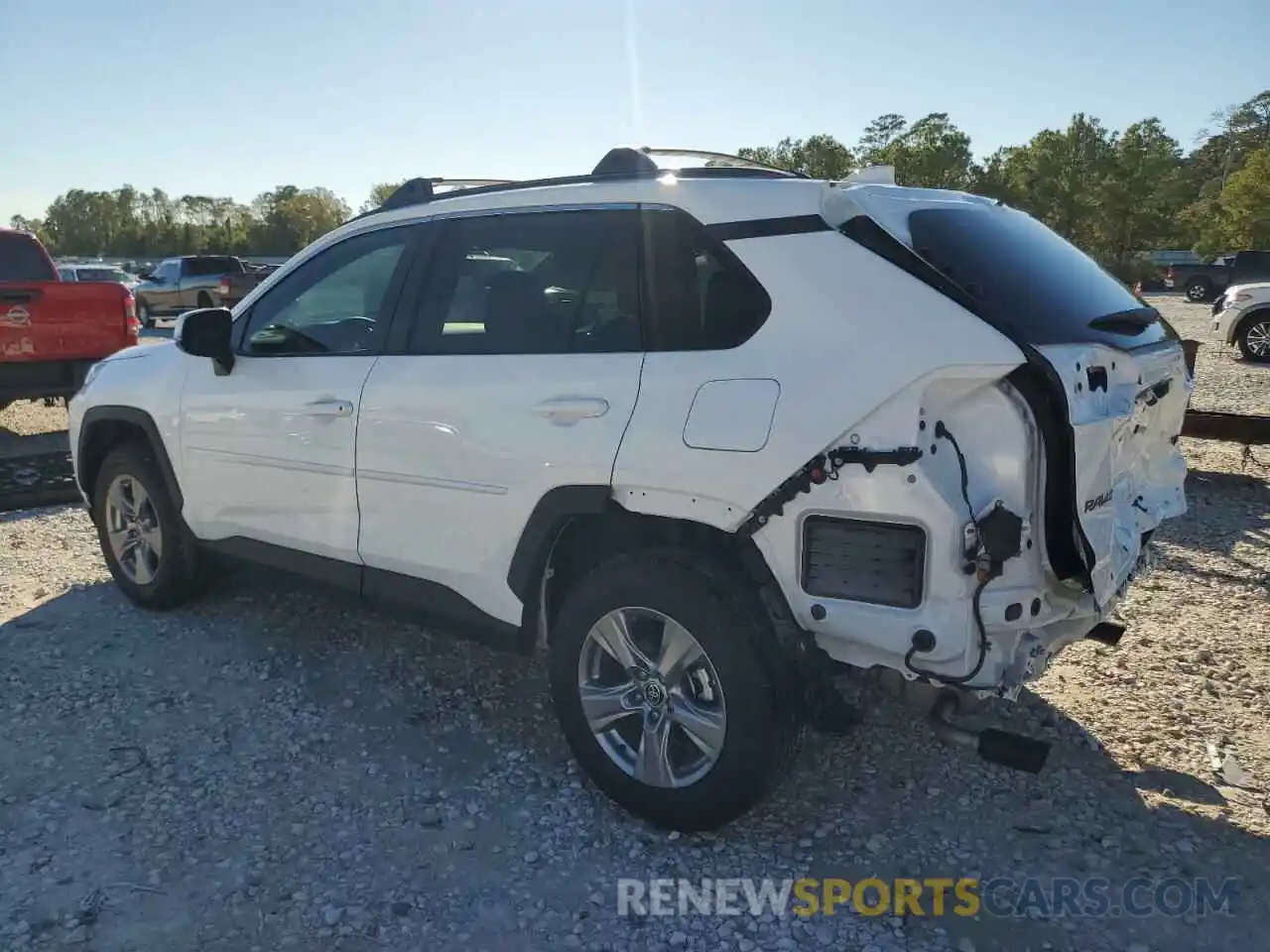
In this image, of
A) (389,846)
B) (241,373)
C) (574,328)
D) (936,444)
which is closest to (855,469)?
(936,444)

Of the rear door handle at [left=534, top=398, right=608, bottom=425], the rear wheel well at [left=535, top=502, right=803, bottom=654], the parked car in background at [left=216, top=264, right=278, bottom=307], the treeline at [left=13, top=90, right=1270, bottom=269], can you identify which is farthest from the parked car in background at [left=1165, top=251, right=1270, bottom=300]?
the rear door handle at [left=534, top=398, right=608, bottom=425]

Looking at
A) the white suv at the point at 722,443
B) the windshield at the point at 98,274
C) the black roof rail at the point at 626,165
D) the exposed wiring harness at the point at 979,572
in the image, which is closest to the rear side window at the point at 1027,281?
the white suv at the point at 722,443

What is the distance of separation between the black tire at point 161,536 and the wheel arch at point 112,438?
0.07 m

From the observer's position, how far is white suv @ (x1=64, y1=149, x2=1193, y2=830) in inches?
101

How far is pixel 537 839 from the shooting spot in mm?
3111

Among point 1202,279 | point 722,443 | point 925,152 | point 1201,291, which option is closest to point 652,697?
point 722,443

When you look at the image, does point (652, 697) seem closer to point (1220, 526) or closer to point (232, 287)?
point (1220, 526)

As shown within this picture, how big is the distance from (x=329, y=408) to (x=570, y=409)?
46.9 inches

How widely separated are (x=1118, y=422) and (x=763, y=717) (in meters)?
1.29

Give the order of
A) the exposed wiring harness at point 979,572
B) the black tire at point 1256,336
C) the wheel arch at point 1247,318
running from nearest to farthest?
the exposed wiring harness at point 979,572
the wheel arch at point 1247,318
the black tire at point 1256,336

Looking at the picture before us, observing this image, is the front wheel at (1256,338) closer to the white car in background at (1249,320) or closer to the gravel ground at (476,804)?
the white car in background at (1249,320)

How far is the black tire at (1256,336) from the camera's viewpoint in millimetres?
15594

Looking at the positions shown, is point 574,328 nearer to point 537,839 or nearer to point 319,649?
point 537,839

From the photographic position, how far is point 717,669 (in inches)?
112
